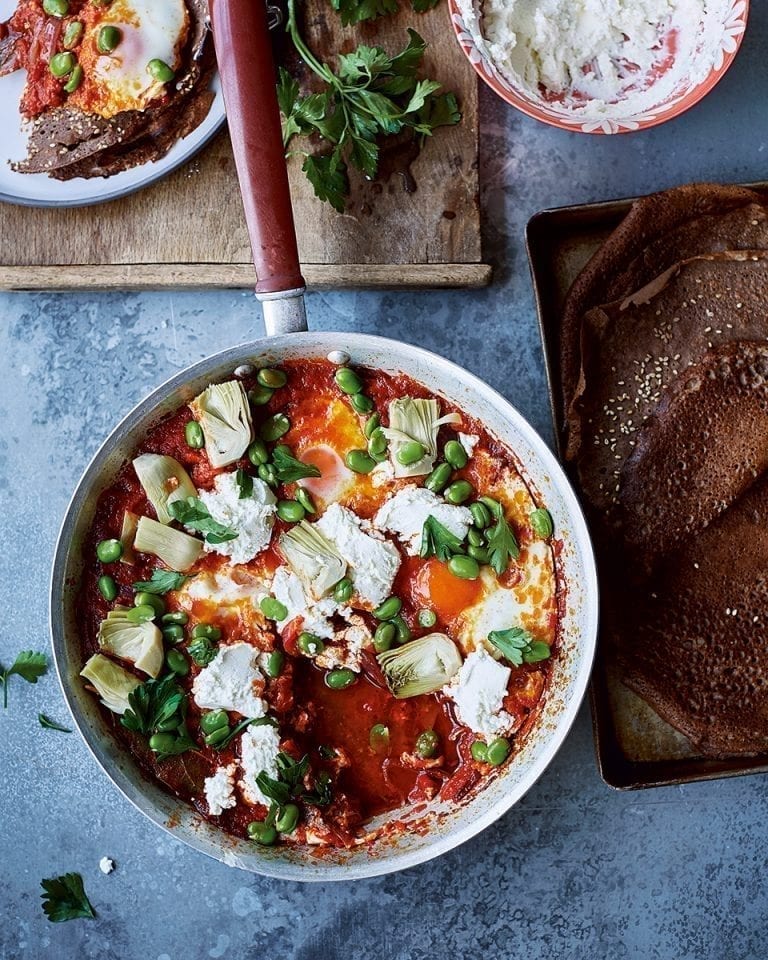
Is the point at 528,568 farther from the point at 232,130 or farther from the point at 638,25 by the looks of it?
the point at 638,25

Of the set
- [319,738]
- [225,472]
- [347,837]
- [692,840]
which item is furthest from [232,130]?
[692,840]

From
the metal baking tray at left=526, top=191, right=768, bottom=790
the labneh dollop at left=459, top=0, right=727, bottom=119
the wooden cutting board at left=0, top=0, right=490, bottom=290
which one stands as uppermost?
the labneh dollop at left=459, top=0, right=727, bottom=119

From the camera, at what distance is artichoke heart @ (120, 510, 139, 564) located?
3.17m

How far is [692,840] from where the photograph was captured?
350 centimetres

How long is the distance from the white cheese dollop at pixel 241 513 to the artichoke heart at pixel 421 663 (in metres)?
0.58

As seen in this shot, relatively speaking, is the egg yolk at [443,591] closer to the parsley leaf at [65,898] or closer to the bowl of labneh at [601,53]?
the bowl of labneh at [601,53]

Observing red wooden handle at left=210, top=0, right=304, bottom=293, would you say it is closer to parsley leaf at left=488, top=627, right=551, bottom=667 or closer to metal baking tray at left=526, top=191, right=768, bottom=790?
metal baking tray at left=526, top=191, right=768, bottom=790

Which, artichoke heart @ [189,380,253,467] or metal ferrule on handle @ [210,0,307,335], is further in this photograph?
artichoke heart @ [189,380,253,467]

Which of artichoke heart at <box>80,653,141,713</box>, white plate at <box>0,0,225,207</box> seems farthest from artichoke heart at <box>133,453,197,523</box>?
white plate at <box>0,0,225,207</box>

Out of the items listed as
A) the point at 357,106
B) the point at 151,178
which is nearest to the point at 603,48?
the point at 357,106

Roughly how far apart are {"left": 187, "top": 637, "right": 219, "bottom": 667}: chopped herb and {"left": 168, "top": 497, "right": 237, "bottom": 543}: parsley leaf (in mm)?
337

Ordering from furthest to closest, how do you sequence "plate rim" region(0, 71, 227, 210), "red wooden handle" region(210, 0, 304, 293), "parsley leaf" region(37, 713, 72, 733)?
"parsley leaf" region(37, 713, 72, 733) → "plate rim" region(0, 71, 227, 210) → "red wooden handle" region(210, 0, 304, 293)

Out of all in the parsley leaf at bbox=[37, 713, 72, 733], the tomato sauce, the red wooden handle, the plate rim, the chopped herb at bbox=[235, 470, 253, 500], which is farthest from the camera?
the parsley leaf at bbox=[37, 713, 72, 733]

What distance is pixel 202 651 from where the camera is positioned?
3127 mm
